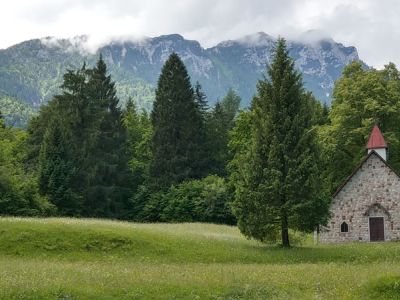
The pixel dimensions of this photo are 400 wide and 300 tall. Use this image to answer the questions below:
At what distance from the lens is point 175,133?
66188mm

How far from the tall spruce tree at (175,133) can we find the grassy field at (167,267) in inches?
1232

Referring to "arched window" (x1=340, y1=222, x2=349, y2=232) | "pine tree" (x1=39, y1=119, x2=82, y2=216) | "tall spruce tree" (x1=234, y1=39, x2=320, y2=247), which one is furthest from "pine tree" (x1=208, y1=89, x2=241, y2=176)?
"tall spruce tree" (x1=234, y1=39, x2=320, y2=247)

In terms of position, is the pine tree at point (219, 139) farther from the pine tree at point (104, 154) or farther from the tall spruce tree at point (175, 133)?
the pine tree at point (104, 154)

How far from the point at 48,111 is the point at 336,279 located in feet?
170

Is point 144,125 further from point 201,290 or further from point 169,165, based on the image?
point 201,290

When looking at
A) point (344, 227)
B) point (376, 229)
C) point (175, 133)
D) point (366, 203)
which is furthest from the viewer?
point (175, 133)

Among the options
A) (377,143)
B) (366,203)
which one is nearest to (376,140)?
(377,143)

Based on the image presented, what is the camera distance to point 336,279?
2112 cm

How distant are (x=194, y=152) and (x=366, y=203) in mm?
27010

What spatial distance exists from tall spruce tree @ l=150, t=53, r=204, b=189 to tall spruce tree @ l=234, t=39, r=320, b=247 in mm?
32043

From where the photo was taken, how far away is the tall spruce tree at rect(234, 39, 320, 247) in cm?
3036

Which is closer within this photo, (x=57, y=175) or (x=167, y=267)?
(x=167, y=267)

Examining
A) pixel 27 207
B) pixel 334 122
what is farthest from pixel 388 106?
pixel 27 207

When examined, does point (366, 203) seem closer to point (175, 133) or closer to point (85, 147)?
point (175, 133)
